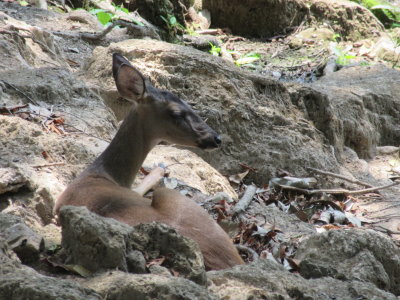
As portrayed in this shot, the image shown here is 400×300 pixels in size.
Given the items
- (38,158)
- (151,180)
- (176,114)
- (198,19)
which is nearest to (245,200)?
(151,180)

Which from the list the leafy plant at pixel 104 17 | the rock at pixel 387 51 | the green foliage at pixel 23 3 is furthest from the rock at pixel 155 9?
the rock at pixel 387 51

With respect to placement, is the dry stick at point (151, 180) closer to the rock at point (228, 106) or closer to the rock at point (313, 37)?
the rock at point (228, 106)

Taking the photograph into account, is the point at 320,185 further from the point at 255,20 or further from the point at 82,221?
the point at 255,20

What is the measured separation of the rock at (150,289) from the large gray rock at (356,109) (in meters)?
5.95

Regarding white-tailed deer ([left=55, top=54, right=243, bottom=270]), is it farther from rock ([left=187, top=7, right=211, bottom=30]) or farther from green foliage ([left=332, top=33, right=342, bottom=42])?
green foliage ([left=332, top=33, right=342, bottom=42])

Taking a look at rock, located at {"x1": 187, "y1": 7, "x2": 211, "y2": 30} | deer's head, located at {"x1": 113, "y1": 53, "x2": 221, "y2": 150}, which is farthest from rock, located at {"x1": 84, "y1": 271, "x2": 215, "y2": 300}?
rock, located at {"x1": 187, "y1": 7, "x2": 211, "y2": 30}

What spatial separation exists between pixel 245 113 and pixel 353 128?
6.90 feet

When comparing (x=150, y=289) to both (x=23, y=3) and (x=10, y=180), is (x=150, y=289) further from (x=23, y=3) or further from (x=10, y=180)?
(x=23, y=3)

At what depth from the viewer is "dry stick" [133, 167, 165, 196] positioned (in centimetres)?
577

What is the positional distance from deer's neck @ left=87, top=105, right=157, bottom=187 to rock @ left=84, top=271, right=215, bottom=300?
8.70 ft

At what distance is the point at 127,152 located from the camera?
5469mm

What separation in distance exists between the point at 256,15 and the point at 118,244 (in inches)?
511

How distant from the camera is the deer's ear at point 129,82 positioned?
5.52 meters

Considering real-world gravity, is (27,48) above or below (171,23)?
above
